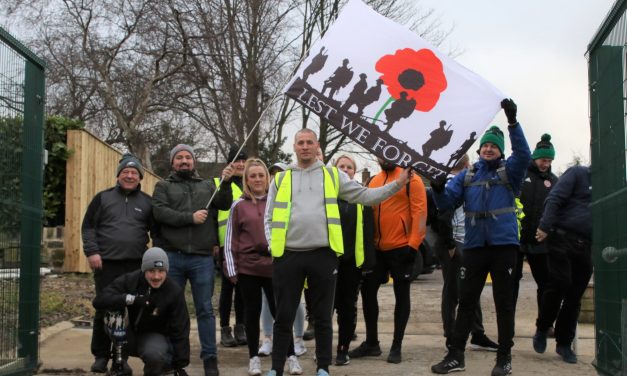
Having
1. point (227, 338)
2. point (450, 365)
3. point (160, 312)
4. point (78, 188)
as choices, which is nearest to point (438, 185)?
point (450, 365)

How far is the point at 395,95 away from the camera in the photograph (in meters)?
6.37

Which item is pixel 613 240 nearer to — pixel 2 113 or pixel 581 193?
pixel 581 193

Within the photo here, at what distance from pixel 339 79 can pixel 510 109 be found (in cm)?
138

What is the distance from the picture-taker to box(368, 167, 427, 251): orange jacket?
7.11 m

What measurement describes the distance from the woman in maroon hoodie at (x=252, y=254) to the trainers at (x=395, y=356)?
922 millimetres

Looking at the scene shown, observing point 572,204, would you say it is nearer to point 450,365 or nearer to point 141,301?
point 450,365

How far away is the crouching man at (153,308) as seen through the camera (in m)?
6.27

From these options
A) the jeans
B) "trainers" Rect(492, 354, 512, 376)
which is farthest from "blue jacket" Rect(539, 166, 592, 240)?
the jeans

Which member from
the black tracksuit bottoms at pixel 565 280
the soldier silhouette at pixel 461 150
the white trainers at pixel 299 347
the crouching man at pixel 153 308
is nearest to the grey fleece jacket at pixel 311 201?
the soldier silhouette at pixel 461 150

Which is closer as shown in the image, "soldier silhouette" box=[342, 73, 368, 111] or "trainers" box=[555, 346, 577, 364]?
"soldier silhouette" box=[342, 73, 368, 111]

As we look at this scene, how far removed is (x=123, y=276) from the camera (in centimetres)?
647

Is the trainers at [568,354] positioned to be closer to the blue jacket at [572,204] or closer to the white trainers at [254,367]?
the blue jacket at [572,204]

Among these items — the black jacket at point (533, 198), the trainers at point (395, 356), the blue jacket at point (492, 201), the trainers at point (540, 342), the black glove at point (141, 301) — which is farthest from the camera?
the black jacket at point (533, 198)

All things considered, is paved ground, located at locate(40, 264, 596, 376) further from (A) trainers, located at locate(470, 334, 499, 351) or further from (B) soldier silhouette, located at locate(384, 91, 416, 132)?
(B) soldier silhouette, located at locate(384, 91, 416, 132)
